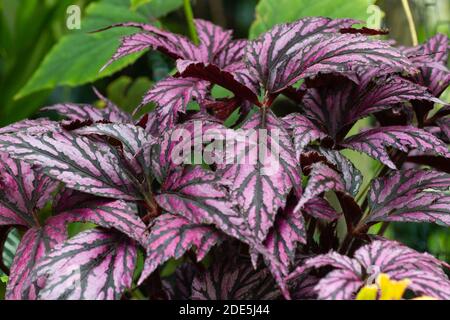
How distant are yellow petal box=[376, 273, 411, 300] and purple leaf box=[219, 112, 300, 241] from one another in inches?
4.3

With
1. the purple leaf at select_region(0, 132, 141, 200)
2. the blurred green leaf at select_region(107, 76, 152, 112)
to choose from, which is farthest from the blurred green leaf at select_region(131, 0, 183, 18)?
the purple leaf at select_region(0, 132, 141, 200)

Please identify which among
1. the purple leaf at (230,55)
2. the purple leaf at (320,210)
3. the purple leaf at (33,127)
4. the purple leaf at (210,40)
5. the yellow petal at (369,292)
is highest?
the purple leaf at (210,40)

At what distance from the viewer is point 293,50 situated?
2.23ft

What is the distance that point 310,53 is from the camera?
2.15ft

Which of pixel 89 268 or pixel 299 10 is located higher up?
pixel 299 10

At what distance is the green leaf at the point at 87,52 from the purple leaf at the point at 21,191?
58cm

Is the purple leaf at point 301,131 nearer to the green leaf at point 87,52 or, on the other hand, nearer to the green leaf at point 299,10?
the green leaf at point 299,10

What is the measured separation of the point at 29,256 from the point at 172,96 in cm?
23

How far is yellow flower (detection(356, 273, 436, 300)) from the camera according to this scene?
0.49 m

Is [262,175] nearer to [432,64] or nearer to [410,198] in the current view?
[410,198]

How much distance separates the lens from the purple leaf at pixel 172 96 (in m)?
0.65

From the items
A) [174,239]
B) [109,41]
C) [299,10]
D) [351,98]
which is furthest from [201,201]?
[109,41]

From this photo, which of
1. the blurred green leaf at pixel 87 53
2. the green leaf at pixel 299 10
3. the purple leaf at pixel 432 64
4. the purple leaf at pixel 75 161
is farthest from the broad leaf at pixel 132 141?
the blurred green leaf at pixel 87 53
